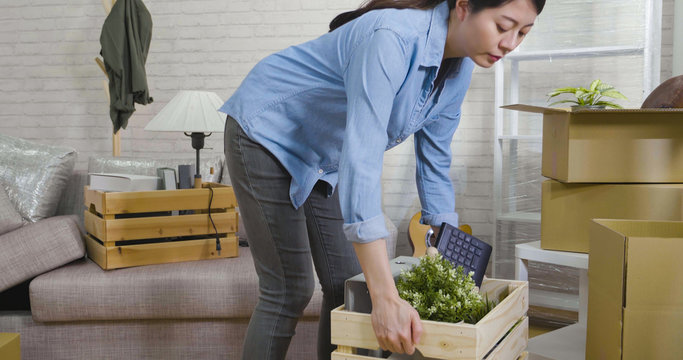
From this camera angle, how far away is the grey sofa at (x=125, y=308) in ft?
6.62

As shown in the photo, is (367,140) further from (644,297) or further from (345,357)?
(644,297)

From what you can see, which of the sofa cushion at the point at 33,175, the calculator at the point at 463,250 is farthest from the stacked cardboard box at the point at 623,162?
the sofa cushion at the point at 33,175

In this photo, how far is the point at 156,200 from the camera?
218 cm

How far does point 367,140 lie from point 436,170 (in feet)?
1.49

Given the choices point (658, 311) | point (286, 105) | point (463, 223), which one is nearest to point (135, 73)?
point (463, 223)

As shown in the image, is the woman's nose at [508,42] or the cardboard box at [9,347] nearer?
the woman's nose at [508,42]

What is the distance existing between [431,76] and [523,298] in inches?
20.2

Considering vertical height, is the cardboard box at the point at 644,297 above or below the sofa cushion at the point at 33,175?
below

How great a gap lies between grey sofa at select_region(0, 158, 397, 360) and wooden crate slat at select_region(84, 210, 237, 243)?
0.12 meters

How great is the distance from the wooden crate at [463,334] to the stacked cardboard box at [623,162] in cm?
57

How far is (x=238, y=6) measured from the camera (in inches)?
134

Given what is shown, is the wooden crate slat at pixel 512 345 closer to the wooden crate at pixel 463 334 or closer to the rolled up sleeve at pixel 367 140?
the wooden crate at pixel 463 334

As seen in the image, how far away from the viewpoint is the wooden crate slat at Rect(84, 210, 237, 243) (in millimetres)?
2115

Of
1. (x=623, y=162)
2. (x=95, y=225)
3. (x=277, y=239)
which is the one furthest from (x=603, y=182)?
(x=95, y=225)
